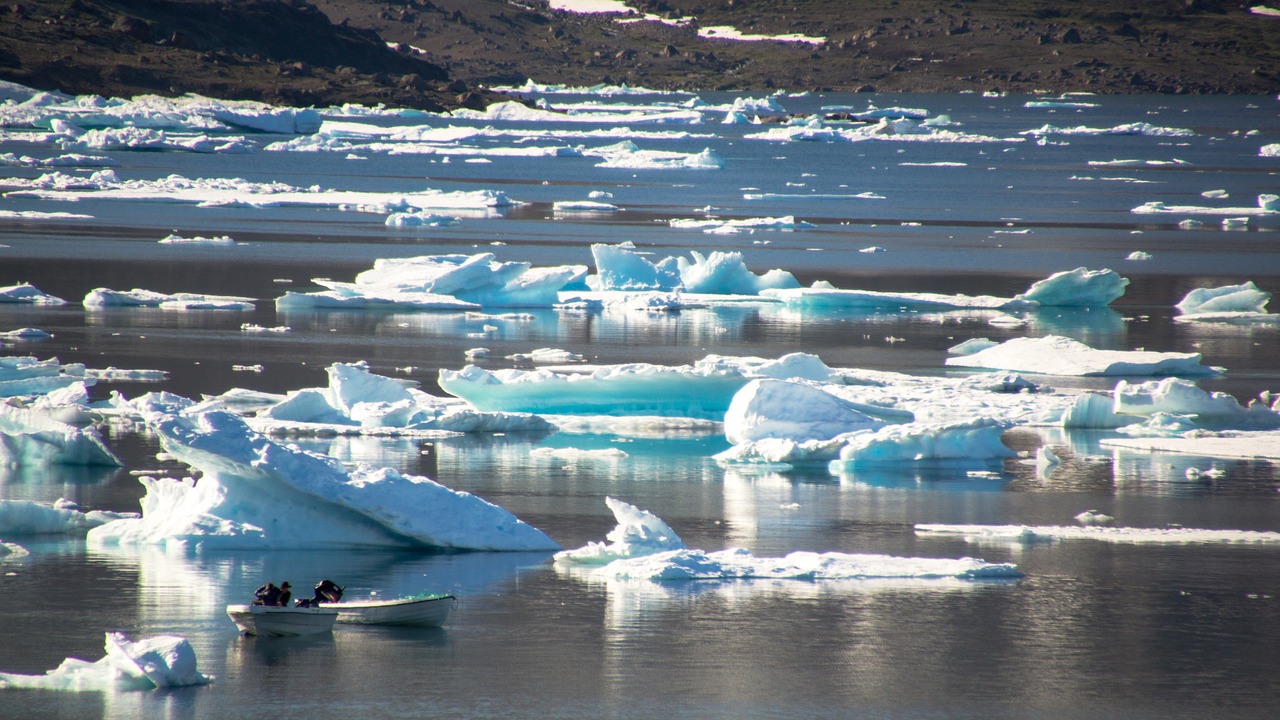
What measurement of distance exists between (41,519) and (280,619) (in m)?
3.07

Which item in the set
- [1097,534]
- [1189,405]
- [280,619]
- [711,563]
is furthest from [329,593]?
[1189,405]

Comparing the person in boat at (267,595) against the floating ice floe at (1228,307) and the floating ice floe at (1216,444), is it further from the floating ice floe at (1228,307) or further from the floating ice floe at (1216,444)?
the floating ice floe at (1228,307)

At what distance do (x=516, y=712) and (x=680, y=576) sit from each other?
95.2 inches

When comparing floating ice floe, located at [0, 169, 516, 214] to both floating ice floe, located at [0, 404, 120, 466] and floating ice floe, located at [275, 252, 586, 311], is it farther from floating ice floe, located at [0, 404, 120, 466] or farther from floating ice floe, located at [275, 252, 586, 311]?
floating ice floe, located at [0, 404, 120, 466]

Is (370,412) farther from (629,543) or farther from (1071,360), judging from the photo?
(1071,360)

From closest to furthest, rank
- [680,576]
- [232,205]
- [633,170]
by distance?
[680,576] < [232,205] < [633,170]

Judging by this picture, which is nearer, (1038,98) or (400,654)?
(400,654)

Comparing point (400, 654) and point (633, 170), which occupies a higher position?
point (633, 170)

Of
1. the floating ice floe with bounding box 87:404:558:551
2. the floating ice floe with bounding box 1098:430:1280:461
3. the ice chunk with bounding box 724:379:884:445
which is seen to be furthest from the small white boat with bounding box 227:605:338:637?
the floating ice floe with bounding box 1098:430:1280:461

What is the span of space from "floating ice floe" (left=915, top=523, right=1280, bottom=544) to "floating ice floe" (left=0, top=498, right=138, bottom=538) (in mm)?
5803

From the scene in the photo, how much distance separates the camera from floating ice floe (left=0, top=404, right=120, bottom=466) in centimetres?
1253

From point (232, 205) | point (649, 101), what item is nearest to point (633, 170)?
point (232, 205)

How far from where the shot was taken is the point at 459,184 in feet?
156

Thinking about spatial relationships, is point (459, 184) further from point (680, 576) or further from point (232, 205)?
point (680, 576)
